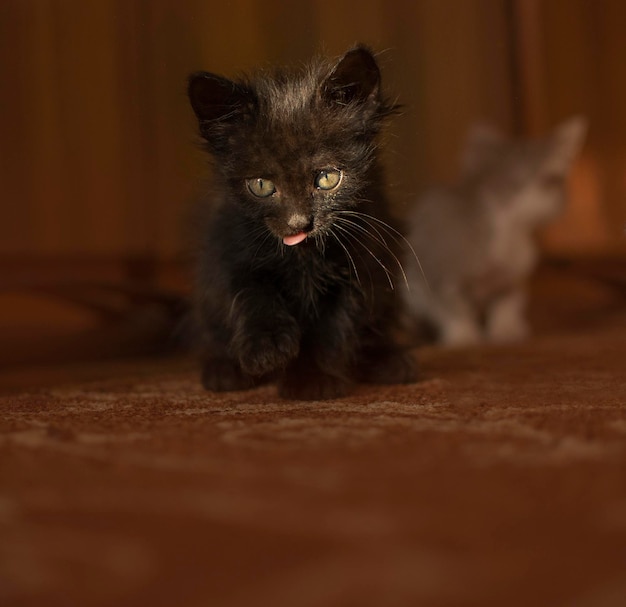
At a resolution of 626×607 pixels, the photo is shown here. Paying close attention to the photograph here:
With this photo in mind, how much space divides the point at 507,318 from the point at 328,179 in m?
1.56

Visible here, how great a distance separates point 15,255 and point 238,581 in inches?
106

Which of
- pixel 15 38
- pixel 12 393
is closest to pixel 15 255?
pixel 15 38

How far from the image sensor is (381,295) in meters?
1.41

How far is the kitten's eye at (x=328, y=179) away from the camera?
4.13 feet

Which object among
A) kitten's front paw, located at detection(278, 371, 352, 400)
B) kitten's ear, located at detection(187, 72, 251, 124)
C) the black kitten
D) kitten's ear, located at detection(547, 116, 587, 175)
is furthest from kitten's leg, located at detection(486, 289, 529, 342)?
kitten's ear, located at detection(187, 72, 251, 124)

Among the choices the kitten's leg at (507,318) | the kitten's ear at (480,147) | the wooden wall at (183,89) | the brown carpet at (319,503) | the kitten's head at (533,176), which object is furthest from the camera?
the kitten's ear at (480,147)

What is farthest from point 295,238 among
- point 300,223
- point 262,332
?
point 262,332

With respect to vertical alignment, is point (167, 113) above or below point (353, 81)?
above

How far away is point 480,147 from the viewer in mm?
2877

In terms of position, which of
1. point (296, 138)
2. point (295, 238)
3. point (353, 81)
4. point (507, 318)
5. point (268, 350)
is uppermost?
point (353, 81)

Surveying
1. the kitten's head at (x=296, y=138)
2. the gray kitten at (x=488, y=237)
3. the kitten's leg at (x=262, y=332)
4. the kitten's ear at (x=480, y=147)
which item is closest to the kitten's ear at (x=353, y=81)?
the kitten's head at (x=296, y=138)

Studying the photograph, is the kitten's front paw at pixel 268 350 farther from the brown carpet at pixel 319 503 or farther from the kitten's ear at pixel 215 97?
the kitten's ear at pixel 215 97

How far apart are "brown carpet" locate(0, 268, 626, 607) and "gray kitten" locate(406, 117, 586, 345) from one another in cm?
144

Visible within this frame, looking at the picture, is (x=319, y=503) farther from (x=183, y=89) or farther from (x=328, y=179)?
(x=183, y=89)
